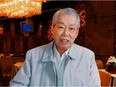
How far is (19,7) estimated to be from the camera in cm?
473

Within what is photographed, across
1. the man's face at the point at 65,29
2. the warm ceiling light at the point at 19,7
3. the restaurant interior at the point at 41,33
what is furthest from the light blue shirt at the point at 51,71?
the restaurant interior at the point at 41,33

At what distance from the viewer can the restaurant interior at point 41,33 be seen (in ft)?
17.9

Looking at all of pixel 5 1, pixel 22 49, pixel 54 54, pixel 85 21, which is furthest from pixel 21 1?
pixel 54 54

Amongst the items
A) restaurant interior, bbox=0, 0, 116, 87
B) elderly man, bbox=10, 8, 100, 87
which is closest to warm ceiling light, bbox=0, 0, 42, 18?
restaurant interior, bbox=0, 0, 116, 87

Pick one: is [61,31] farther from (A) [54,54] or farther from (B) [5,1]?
(B) [5,1]

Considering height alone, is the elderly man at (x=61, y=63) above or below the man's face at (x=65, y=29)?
below

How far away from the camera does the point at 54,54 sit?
1.43 meters

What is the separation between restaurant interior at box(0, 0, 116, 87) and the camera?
5465 mm

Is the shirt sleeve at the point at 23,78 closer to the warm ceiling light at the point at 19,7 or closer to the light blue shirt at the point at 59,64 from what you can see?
the light blue shirt at the point at 59,64

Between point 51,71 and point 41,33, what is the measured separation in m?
5.78

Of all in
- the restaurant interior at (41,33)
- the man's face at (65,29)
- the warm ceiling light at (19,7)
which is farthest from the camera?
the restaurant interior at (41,33)

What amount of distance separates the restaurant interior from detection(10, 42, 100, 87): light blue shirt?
3515 millimetres

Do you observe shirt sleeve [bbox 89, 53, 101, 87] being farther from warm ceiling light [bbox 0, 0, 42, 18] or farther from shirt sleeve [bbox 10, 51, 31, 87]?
warm ceiling light [bbox 0, 0, 42, 18]

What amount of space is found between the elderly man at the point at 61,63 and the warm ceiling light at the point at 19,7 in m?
3.12
